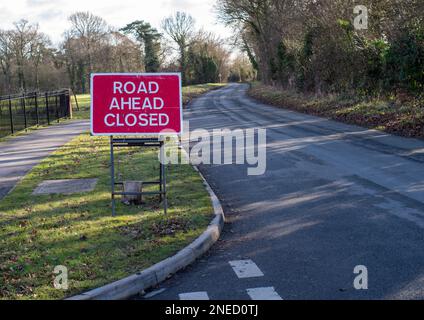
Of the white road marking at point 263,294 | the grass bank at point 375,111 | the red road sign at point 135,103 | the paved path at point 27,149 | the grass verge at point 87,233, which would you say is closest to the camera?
the white road marking at point 263,294

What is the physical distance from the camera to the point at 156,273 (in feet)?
18.1

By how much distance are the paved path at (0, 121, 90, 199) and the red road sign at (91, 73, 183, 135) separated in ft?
10.8

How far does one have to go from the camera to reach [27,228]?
7.29 meters

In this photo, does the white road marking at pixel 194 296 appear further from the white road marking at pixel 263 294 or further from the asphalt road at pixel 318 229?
the white road marking at pixel 263 294

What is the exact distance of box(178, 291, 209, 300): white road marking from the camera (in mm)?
5012

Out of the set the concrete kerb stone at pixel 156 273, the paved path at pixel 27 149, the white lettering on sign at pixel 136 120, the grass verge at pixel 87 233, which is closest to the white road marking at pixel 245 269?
the concrete kerb stone at pixel 156 273

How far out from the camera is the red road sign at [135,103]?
302 inches

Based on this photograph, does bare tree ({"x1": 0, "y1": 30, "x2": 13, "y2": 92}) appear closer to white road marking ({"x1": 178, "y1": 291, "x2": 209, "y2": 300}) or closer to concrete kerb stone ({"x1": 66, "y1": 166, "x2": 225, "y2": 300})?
concrete kerb stone ({"x1": 66, "y1": 166, "x2": 225, "y2": 300})

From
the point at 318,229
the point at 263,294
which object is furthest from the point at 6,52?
the point at 263,294

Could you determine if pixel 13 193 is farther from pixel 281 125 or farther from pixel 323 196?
pixel 281 125

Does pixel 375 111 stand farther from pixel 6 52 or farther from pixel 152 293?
pixel 6 52

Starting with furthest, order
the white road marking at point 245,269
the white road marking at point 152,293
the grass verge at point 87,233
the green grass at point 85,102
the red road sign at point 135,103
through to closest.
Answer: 1. the green grass at point 85,102
2. the red road sign at point 135,103
3. the white road marking at point 245,269
4. the grass verge at point 87,233
5. the white road marking at point 152,293

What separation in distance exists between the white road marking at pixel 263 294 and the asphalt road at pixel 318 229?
1 cm
